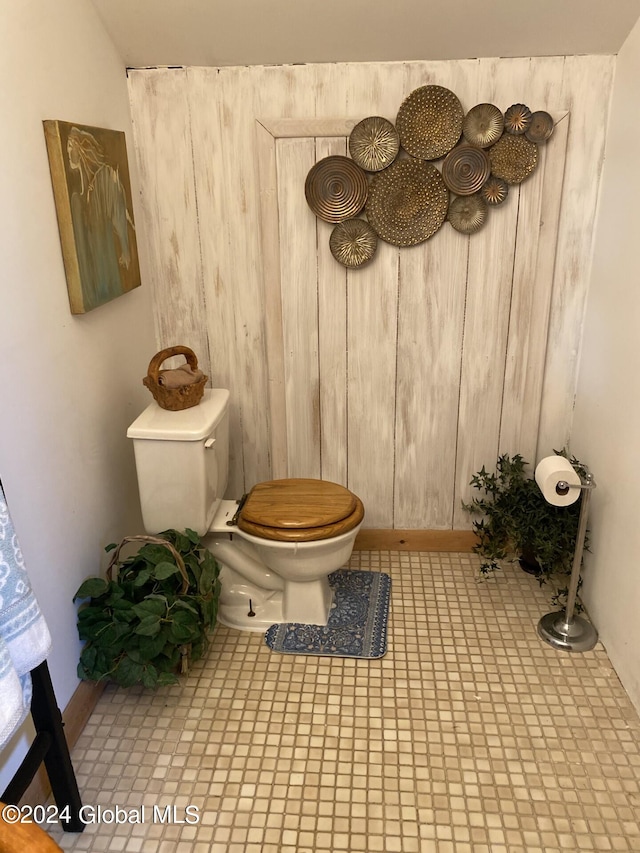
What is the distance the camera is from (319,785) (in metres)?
1.66

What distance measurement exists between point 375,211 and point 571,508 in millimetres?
1217

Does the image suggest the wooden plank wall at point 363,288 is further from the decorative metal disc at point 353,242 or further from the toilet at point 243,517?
the toilet at point 243,517

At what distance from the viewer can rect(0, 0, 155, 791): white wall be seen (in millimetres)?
1499

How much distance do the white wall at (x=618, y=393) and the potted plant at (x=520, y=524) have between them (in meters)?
0.10

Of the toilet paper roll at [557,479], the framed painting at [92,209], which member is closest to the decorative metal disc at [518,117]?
the toilet paper roll at [557,479]

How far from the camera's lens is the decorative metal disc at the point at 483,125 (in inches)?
84.1

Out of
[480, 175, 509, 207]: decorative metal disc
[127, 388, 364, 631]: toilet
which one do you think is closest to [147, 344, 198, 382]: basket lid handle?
[127, 388, 364, 631]: toilet

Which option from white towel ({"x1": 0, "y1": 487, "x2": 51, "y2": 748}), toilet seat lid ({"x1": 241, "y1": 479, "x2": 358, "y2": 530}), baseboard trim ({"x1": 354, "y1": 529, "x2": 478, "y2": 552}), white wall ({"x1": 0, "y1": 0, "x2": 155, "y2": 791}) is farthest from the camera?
baseboard trim ({"x1": 354, "y1": 529, "x2": 478, "y2": 552})

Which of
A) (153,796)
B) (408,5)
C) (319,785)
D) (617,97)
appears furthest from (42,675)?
(617,97)

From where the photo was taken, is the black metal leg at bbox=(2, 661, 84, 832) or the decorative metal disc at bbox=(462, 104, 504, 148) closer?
the black metal leg at bbox=(2, 661, 84, 832)

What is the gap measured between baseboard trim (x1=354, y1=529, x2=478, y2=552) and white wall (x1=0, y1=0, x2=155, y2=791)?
1.04m

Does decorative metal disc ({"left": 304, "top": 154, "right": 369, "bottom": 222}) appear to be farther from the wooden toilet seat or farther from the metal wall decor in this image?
the wooden toilet seat

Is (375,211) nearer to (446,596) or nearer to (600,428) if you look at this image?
(600,428)

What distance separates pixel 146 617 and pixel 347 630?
29.2 inches
